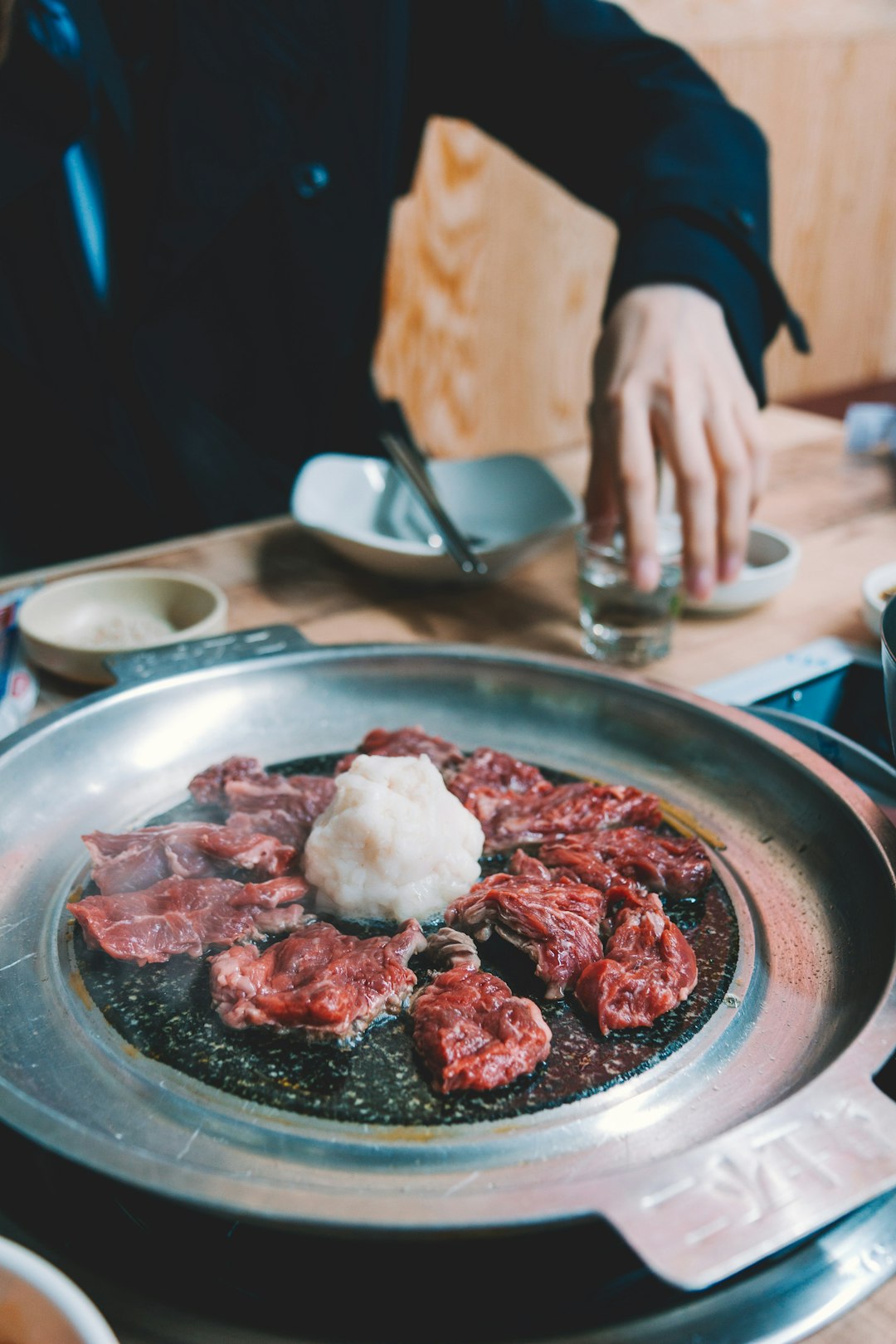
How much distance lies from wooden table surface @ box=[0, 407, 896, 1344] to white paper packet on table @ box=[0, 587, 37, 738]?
0.22ft

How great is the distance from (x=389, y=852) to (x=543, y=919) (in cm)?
23

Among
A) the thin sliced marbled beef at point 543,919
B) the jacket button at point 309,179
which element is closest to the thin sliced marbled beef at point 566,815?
the thin sliced marbled beef at point 543,919

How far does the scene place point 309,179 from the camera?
117 inches

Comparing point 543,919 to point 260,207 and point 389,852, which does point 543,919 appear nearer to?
point 389,852

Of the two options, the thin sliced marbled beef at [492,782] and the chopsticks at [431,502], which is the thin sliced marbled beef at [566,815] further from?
the chopsticks at [431,502]

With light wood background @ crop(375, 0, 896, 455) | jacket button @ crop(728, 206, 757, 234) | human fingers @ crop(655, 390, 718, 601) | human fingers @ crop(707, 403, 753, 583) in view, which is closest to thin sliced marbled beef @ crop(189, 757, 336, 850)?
human fingers @ crop(655, 390, 718, 601)

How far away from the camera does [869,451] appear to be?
342 cm

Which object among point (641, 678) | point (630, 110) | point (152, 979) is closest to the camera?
point (152, 979)

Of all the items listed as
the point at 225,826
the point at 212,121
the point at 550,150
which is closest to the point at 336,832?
the point at 225,826

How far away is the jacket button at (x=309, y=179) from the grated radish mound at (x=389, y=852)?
2136mm

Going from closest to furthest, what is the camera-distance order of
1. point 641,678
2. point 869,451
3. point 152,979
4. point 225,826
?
point 152,979 < point 225,826 < point 641,678 < point 869,451

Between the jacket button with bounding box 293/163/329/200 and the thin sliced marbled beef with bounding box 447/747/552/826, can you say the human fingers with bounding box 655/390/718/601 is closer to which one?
the thin sliced marbled beef with bounding box 447/747/552/826

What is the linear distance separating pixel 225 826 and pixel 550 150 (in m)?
2.50

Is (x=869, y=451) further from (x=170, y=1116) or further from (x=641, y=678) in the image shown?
(x=170, y=1116)
